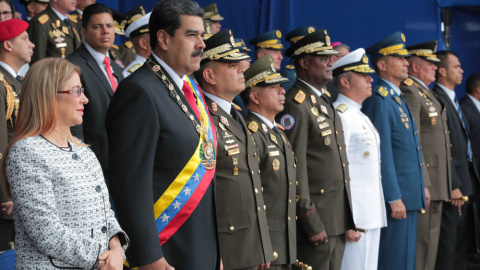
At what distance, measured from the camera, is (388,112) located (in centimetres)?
548

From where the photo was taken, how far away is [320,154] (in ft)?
15.1

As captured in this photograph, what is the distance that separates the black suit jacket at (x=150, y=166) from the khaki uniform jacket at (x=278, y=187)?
3.41 ft

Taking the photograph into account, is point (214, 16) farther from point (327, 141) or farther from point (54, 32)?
point (327, 141)

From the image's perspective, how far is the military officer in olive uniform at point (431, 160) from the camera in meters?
5.90

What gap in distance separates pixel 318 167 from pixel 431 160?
5.73ft

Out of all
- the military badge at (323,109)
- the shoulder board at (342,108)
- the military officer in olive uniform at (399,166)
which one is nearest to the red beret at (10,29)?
the military badge at (323,109)

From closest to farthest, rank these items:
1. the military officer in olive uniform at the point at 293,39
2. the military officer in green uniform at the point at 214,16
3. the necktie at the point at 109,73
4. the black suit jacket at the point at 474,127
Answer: the necktie at the point at 109,73, the military officer in olive uniform at the point at 293,39, the black suit jacket at the point at 474,127, the military officer in green uniform at the point at 214,16

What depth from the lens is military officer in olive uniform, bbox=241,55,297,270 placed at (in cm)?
404

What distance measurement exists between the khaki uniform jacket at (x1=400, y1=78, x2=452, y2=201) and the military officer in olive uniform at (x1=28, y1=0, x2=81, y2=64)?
2.89m

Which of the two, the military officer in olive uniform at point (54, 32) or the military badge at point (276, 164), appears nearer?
the military badge at point (276, 164)

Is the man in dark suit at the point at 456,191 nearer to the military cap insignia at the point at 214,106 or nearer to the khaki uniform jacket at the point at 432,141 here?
the khaki uniform jacket at the point at 432,141

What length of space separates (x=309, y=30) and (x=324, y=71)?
140 centimetres

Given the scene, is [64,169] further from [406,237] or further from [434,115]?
[434,115]

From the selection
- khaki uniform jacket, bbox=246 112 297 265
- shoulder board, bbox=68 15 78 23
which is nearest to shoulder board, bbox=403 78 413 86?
khaki uniform jacket, bbox=246 112 297 265
